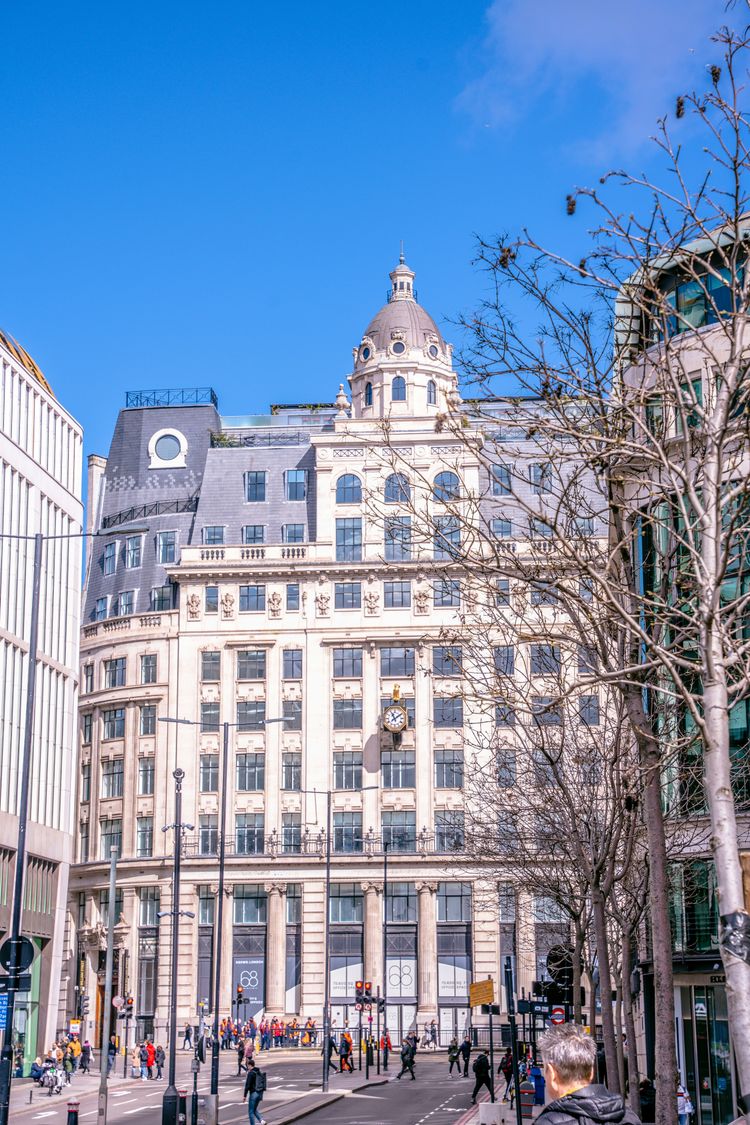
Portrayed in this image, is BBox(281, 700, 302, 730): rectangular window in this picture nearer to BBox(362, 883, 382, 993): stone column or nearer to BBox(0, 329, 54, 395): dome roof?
BBox(362, 883, 382, 993): stone column

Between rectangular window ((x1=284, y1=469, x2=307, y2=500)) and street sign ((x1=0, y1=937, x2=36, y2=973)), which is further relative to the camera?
rectangular window ((x1=284, y1=469, x2=307, y2=500))

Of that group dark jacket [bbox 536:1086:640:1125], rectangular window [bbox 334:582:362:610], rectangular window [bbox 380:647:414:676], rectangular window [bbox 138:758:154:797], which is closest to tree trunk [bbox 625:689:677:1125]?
dark jacket [bbox 536:1086:640:1125]

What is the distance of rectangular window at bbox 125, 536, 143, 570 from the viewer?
9362 cm

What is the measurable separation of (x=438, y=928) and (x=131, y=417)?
121ft

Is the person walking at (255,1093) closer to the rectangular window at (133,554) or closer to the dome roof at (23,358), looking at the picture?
the dome roof at (23,358)

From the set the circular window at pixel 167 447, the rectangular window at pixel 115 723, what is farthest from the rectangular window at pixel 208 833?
the circular window at pixel 167 447

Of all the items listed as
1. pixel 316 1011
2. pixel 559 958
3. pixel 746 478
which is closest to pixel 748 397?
pixel 746 478

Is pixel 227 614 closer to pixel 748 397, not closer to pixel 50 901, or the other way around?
pixel 50 901

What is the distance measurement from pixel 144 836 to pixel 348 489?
2187cm

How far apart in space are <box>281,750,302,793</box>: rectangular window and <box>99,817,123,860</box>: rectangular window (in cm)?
964

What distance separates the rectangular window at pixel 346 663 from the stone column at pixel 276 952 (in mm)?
11666

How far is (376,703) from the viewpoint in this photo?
289 ft

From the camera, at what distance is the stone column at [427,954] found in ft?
271

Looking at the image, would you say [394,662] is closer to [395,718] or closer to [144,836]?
[395,718]
